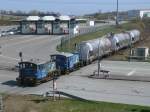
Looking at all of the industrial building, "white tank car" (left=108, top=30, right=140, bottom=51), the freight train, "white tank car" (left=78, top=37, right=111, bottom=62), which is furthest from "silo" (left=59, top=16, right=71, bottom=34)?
"white tank car" (left=78, top=37, right=111, bottom=62)

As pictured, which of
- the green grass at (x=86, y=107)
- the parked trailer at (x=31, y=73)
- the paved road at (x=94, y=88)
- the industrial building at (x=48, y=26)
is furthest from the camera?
the industrial building at (x=48, y=26)

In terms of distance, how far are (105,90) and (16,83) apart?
10.0 metres

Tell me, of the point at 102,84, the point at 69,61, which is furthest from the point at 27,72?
the point at 69,61

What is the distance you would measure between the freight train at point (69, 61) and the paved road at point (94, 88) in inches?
38.7

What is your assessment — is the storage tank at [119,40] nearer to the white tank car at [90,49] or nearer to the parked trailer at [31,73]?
the white tank car at [90,49]

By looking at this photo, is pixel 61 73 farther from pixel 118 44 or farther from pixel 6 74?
pixel 118 44

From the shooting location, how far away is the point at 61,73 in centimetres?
4997

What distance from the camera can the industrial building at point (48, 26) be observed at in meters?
108

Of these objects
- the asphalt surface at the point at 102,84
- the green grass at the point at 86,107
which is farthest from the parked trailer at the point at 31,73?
the green grass at the point at 86,107

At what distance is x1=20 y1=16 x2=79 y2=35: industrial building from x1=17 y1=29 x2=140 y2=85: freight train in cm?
3252

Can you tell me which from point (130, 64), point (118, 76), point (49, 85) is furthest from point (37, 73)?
point (130, 64)

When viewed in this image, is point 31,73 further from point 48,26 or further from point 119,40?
point 48,26

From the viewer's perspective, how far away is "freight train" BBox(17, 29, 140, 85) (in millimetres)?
43562

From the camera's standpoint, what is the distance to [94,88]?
4203 cm
